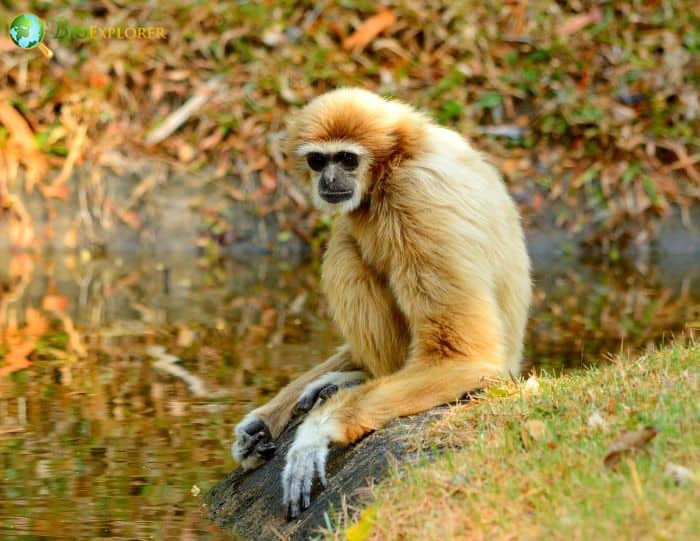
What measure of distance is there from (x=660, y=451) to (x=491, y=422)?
3.42 ft

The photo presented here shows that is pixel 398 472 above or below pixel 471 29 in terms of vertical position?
below

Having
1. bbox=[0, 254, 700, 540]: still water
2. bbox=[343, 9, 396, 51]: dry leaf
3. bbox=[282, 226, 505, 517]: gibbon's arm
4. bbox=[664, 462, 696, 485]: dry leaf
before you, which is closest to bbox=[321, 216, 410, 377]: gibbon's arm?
bbox=[282, 226, 505, 517]: gibbon's arm

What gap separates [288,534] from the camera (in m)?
5.66

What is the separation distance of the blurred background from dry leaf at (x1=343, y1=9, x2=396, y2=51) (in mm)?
24

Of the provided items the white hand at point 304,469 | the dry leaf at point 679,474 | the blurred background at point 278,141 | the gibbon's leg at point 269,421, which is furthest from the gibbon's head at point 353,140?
the blurred background at point 278,141

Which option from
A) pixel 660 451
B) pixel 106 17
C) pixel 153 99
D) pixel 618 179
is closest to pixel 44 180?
pixel 153 99

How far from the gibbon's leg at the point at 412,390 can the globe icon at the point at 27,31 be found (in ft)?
42.3

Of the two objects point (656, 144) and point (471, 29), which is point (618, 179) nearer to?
point (656, 144)

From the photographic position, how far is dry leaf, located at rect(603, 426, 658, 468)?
4.53 metres

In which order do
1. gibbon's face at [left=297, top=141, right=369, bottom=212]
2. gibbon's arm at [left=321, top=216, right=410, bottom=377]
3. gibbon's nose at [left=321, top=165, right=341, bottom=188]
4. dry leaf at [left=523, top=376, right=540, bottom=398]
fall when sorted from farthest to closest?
gibbon's nose at [left=321, top=165, right=341, bottom=188] < gibbon's face at [left=297, top=141, right=369, bottom=212] < gibbon's arm at [left=321, top=216, right=410, bottom=377] < dry leaf at [left=523, top=376, right=540, bottom=398]

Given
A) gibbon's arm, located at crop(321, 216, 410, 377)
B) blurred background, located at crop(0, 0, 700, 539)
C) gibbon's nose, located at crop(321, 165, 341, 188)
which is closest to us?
gibbon's arm, located at crop(321, 216, 410, 377)

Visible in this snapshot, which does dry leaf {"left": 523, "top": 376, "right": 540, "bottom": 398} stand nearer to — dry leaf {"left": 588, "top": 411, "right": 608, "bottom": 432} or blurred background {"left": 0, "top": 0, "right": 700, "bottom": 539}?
dry leaf {"left": 588, "top": 411, "right": 608, "bottom": 432}

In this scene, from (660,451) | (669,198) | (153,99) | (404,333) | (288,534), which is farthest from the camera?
(153,99)

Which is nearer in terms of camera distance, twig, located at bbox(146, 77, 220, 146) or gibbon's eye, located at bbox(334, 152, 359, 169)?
gibbon's eye, located at bbox(334, 152, 359, 169)
